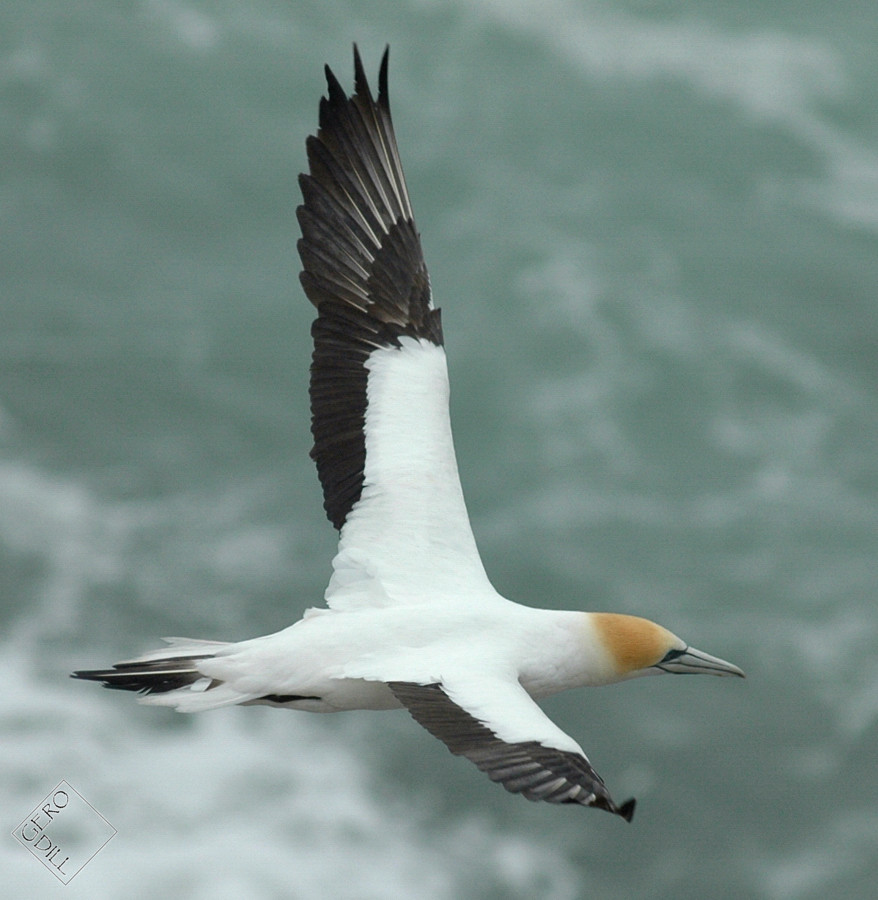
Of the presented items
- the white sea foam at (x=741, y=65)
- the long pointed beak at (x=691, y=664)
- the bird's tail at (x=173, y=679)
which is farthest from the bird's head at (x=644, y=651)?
the white sea foam at (x=741, y=65)

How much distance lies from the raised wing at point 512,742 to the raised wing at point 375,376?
1.18 meters

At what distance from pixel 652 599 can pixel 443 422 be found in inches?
367

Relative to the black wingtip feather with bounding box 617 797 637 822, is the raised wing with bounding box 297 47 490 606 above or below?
above

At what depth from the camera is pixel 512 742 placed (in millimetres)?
8398

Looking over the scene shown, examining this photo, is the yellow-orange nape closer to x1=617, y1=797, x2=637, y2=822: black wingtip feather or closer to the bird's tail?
the bird's tail

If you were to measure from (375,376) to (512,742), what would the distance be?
10.9 ft

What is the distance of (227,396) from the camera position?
2180cm

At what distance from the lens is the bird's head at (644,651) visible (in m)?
9.91

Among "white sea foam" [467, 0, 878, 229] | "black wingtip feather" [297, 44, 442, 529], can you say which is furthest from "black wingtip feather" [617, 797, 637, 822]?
"white sea foam" [467, 0, 878, 229]

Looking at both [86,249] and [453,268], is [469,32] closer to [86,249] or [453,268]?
[453,268]

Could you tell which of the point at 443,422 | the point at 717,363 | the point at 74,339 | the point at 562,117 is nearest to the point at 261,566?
the point at 74,339

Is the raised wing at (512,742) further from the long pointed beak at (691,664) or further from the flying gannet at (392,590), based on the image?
the long pointed beak at (691,664)

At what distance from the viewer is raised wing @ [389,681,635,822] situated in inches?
315

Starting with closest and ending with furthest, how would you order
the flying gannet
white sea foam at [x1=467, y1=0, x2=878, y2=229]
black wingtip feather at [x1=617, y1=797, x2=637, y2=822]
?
black wingtip feather at [x1=617, y1=797, x2=637, y2=822], the flying gannet, white sea foam at [x1=467, y1=0, x2=878, y2=229]
